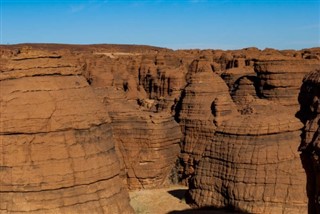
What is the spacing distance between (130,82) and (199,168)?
96.0 feet

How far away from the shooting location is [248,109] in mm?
23828

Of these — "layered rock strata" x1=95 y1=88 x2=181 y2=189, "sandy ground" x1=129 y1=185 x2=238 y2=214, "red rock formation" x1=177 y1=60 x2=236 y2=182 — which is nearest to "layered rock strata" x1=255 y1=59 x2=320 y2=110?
"red rock formation" x1=177 y1=60 x2=236 y2=182

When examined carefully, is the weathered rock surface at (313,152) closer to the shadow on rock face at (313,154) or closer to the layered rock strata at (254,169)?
the shadow on rock face at (313,154)

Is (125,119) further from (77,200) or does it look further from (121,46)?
(121,46)

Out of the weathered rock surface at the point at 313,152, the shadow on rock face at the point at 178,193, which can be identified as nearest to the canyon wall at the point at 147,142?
the weathered rock surface at the point at 313,152

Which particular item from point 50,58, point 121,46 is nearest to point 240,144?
A: point 50,58

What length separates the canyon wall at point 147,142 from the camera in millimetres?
14148

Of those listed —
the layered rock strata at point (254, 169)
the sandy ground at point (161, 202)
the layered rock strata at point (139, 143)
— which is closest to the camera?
the layered rock strata at point (254, 169)

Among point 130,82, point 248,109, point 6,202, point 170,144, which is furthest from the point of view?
point 130,82

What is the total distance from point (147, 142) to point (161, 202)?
3397mm

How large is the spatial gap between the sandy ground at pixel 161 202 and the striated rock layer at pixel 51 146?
5795 millimetres

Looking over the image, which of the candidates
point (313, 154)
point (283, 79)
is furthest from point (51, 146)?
point (283, 79)

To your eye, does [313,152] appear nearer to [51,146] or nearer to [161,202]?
[51,146]

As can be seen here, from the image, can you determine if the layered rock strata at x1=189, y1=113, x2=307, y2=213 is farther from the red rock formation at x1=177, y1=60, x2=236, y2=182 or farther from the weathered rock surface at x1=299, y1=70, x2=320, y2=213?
the weathered rock surface at x1=299, y1=70, x2=320, y2=213
